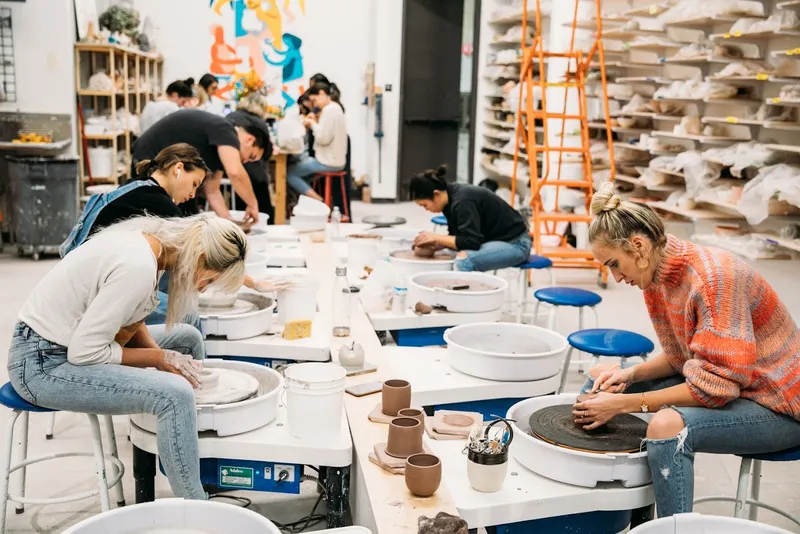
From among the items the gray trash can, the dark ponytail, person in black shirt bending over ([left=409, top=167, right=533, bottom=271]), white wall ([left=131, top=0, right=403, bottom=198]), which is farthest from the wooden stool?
the dark ponytail

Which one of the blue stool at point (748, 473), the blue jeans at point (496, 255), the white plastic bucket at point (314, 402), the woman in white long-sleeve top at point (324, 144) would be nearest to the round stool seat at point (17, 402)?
the white plastic bucket at point (314, 402)

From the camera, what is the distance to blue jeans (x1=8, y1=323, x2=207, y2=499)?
2324 mm

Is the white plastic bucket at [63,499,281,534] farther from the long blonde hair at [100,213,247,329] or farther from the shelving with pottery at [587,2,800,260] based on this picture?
the shelving with pottery at [587,2,800,260]

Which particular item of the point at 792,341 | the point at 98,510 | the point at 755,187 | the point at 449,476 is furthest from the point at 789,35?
the point at 98,510

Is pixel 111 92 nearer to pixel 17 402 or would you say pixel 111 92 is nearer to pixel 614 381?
pixel 17 402

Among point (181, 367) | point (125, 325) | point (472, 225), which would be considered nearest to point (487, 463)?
point (181, 367)

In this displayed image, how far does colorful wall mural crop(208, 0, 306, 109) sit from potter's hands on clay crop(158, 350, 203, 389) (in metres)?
9.08

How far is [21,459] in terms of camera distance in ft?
9.75

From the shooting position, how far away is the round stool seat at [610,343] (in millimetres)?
3648

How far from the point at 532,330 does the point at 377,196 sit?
8.54 meters

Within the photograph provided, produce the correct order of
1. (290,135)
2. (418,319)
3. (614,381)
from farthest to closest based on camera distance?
(290,135) < (418,319) < (614,381)

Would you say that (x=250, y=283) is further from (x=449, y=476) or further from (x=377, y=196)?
(x=377, y=196)

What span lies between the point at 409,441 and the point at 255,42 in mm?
10020

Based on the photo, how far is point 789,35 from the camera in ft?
18.0
